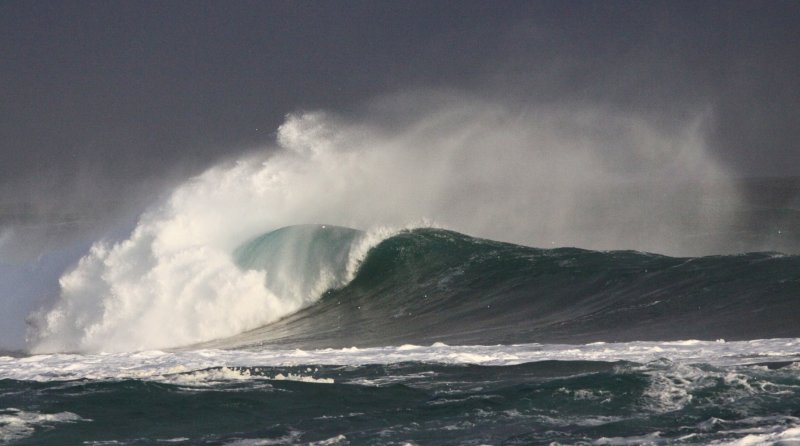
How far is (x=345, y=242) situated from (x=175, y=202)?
13.2 feet

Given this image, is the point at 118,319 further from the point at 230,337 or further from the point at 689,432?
the point at 689,432

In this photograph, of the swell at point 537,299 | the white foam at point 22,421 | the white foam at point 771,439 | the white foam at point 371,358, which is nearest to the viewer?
the white foam at point 771,439

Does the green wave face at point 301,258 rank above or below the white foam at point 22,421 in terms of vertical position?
above

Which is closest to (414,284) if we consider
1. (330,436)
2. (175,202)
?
(175,202)

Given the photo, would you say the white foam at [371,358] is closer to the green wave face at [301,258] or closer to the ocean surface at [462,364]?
the ocean surface at [462,364]

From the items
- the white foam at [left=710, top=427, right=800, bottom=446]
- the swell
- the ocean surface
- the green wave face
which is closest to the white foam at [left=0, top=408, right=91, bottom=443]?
the ocean surface

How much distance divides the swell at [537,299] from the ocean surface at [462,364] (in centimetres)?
6

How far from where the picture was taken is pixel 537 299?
17.1m

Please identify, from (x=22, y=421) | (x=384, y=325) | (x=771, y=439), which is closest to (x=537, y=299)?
(x=384, y=325)

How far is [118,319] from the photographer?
17.4 m

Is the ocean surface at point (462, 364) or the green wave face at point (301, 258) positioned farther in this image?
the green wave face at point (301, 258)

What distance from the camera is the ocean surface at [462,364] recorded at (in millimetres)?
8438

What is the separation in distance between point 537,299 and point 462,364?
6.18m

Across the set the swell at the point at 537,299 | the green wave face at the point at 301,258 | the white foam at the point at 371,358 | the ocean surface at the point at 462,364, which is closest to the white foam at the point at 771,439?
the ocean surface at the point at 462,364
